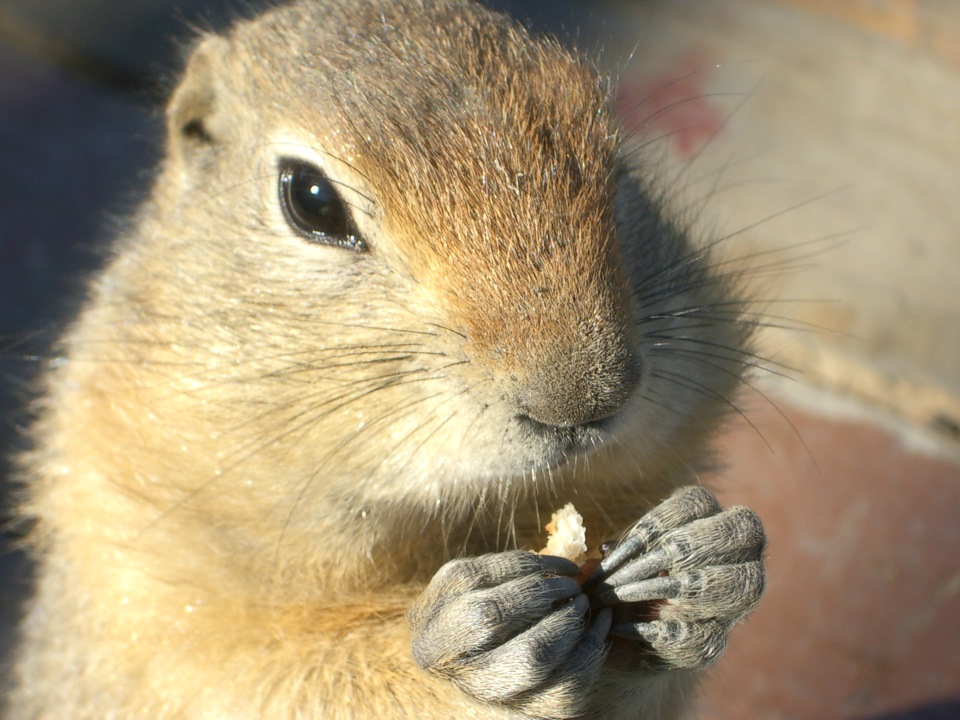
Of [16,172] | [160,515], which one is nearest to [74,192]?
[16,172]

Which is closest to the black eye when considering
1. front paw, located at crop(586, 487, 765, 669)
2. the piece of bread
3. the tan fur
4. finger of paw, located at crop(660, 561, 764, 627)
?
the tan fur

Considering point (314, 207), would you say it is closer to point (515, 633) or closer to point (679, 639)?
point (515, 633)

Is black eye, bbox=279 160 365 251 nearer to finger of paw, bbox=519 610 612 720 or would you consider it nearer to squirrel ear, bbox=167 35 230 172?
squirrel ear, bbox=167 35 230 172

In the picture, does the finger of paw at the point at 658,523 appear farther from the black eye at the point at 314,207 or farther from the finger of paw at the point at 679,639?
the black eye at the point at 314,207

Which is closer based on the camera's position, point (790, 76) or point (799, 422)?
point (799, 422)

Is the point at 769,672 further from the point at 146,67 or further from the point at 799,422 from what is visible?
the point at 146,67

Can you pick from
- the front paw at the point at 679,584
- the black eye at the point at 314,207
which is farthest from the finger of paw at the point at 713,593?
the black eye at the point at 314,207
